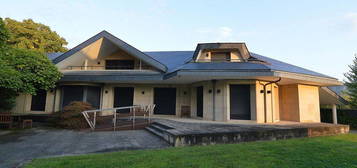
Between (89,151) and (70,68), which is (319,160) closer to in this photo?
(89,151)

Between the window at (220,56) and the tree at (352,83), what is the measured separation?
11686 mm

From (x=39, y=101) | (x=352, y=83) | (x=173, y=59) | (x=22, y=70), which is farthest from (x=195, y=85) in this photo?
(x=352, y=83)

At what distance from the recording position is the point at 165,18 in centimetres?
1333

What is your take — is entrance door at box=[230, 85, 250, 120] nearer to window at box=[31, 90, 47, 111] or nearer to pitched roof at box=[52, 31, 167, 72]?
pitched roof at box=[52, 31, 167, 72]

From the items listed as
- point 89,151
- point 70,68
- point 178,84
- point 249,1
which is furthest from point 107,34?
point 249,1

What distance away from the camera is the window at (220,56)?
11.0 meters

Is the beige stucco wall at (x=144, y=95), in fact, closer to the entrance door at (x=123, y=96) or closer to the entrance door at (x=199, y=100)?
the entrance door at (x=123, y=96)

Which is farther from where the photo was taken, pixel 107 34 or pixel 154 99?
pixel 154 99

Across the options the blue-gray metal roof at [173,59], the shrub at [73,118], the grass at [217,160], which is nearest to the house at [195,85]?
the blue-gray metal roof at [173,59]

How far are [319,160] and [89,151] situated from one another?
5583 mm

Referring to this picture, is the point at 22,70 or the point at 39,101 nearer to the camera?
the point at 22,70

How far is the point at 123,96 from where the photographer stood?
40.2 ft

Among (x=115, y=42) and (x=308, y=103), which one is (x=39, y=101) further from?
(x=308, y=103)

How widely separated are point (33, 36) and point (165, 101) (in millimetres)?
19885
